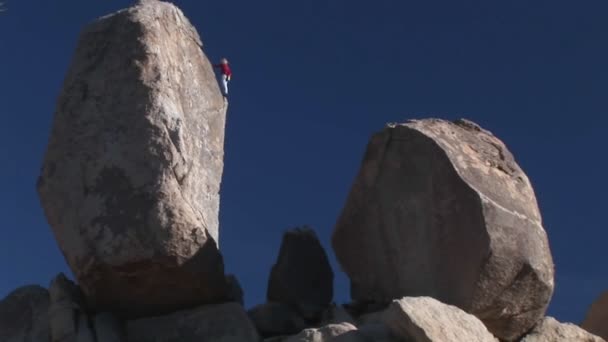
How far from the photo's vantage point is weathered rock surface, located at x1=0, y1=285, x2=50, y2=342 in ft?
27.2

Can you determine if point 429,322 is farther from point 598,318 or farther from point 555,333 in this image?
point 598,318

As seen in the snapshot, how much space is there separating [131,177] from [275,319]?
1.75 meters

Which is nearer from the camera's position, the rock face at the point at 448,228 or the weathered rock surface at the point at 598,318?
the rock face at the point at 448,228

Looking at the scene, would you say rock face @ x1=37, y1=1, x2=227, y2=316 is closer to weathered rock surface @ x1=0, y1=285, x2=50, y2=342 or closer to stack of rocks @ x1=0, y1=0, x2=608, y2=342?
A: stack of rocks @ x1=0, y1=0, x2=608, y2=342

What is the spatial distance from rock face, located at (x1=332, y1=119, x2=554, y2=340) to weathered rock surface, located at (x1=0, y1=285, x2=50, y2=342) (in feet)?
9.06

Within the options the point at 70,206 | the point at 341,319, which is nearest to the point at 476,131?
the point at 341,319

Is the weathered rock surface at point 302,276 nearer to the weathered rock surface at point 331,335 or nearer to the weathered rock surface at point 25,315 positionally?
the weathered rock surface at point 331,335

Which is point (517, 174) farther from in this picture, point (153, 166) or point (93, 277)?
point (93, 277)

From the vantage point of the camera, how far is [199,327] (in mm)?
8055

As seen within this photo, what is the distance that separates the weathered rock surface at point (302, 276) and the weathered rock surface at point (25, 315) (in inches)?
78.3

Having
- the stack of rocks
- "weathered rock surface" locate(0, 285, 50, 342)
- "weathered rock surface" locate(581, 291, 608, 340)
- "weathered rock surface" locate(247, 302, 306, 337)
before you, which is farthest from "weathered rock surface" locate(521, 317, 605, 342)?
"weathered rock surface" locate(581, 291, 608, 340)

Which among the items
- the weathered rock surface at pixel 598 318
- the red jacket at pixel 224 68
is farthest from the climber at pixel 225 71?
the weathered rock surface at pixel 598 318

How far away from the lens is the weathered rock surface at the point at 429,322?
7035 millimetres

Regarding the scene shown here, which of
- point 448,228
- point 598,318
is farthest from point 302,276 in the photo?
point 598,318
